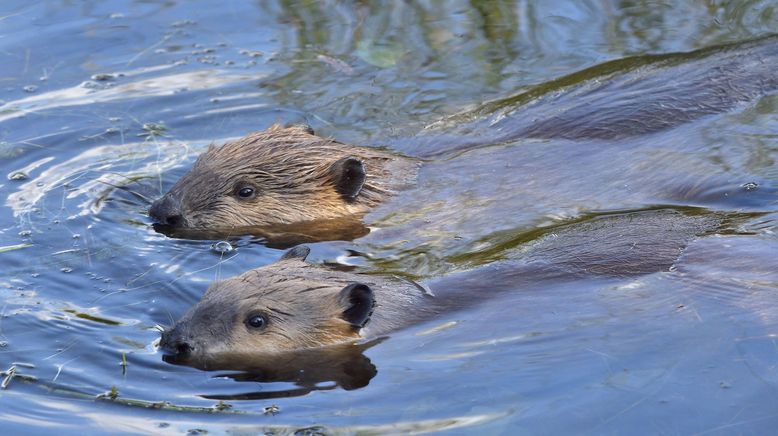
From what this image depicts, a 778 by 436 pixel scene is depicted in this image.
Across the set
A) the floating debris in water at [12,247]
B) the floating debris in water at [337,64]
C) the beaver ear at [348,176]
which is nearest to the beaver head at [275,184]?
the beaver ear at [348,176]

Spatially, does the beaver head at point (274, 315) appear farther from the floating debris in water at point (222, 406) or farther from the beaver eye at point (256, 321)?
the floating debris in water at point (222, 406)

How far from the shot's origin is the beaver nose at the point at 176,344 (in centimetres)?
550

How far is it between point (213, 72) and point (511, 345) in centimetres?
425

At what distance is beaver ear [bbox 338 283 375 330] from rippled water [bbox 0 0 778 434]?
6.5 inches

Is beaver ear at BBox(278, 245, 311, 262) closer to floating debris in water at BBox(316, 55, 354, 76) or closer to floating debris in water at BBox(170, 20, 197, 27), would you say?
floating debris in water at BBox(316, 55, 354, 76)

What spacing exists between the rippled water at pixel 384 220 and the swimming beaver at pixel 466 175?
33mm

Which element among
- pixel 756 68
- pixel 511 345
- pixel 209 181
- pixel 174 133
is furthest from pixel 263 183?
pixel 756 68

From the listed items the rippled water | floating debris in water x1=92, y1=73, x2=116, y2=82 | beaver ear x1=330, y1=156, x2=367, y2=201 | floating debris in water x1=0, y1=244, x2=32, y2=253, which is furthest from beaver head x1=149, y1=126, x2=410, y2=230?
floating debris in water x1=92, y1=73, x2=116, y2=82

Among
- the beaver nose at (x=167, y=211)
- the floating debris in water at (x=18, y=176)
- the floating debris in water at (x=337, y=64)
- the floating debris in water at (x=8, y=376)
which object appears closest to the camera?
the floating debris in water at (x=8, y=376)

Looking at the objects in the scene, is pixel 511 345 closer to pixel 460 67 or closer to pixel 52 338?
pixel 52 338

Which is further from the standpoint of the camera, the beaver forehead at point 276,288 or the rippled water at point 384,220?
the beaver forehead at point 276,288

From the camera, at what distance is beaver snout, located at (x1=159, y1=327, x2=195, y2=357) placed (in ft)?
18.0

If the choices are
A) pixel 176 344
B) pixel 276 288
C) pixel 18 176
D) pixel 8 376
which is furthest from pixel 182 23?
pixel 8 376

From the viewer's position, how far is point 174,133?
841 cm
